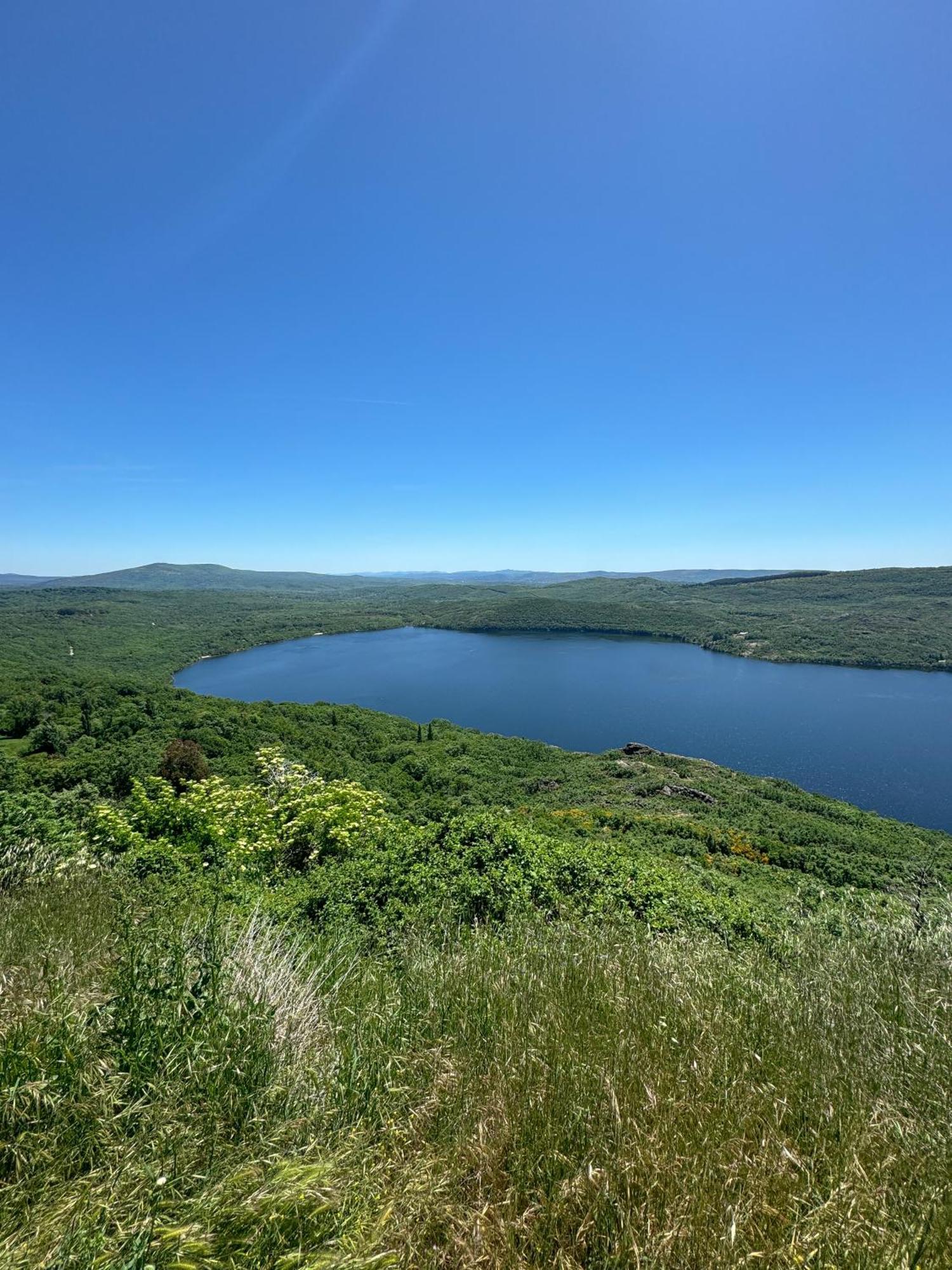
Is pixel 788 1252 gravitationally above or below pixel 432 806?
above

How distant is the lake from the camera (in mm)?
49062

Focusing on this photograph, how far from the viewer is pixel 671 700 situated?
237 ft

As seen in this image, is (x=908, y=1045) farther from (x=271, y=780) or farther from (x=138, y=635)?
(x=138, y=635)

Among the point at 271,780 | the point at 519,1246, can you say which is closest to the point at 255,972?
the point at 519,1246

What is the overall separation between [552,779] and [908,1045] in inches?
1243

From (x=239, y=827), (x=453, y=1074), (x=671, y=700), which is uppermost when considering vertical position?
(x=453, y=1074)

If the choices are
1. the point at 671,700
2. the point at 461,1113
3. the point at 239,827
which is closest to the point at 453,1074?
the point at 461,1113

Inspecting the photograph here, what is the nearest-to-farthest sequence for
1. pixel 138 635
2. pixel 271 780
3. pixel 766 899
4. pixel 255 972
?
pixel 255 972
pixel 766 899
pixel 271 780
pixel 138 635

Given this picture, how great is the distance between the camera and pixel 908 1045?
270cm

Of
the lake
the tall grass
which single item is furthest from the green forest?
the lake

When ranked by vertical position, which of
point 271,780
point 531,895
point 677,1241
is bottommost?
point 271,780

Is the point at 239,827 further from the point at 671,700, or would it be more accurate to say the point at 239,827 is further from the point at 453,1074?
the point at 671,700

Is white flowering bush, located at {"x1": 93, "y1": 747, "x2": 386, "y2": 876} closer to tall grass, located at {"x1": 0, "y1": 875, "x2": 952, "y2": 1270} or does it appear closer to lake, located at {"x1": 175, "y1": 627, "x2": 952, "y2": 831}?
tall grass, located at {"x1": 0, "y1": 875, "x2": 952, "y2": 1270}

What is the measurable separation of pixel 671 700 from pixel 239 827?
71650mm
